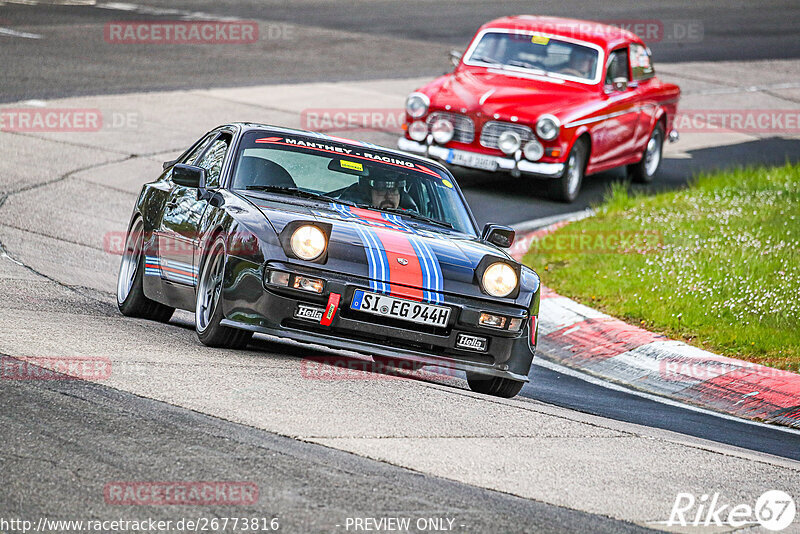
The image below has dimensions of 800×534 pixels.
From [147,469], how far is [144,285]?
11.6ft

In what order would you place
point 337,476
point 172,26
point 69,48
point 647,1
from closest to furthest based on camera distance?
point 337,476
point 69,48
point 172,26
point 647,1

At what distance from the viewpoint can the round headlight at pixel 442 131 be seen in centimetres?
1479

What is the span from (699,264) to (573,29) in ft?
18.2

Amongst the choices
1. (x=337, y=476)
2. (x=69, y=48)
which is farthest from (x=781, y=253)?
(x=69, y=48)

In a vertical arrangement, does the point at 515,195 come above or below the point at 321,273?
below

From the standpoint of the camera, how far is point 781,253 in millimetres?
11609

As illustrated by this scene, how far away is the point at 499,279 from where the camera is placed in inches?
277

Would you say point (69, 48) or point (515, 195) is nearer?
point (515, 195)

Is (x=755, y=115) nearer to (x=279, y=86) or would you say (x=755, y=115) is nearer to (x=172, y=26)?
(x=279, y=86)
